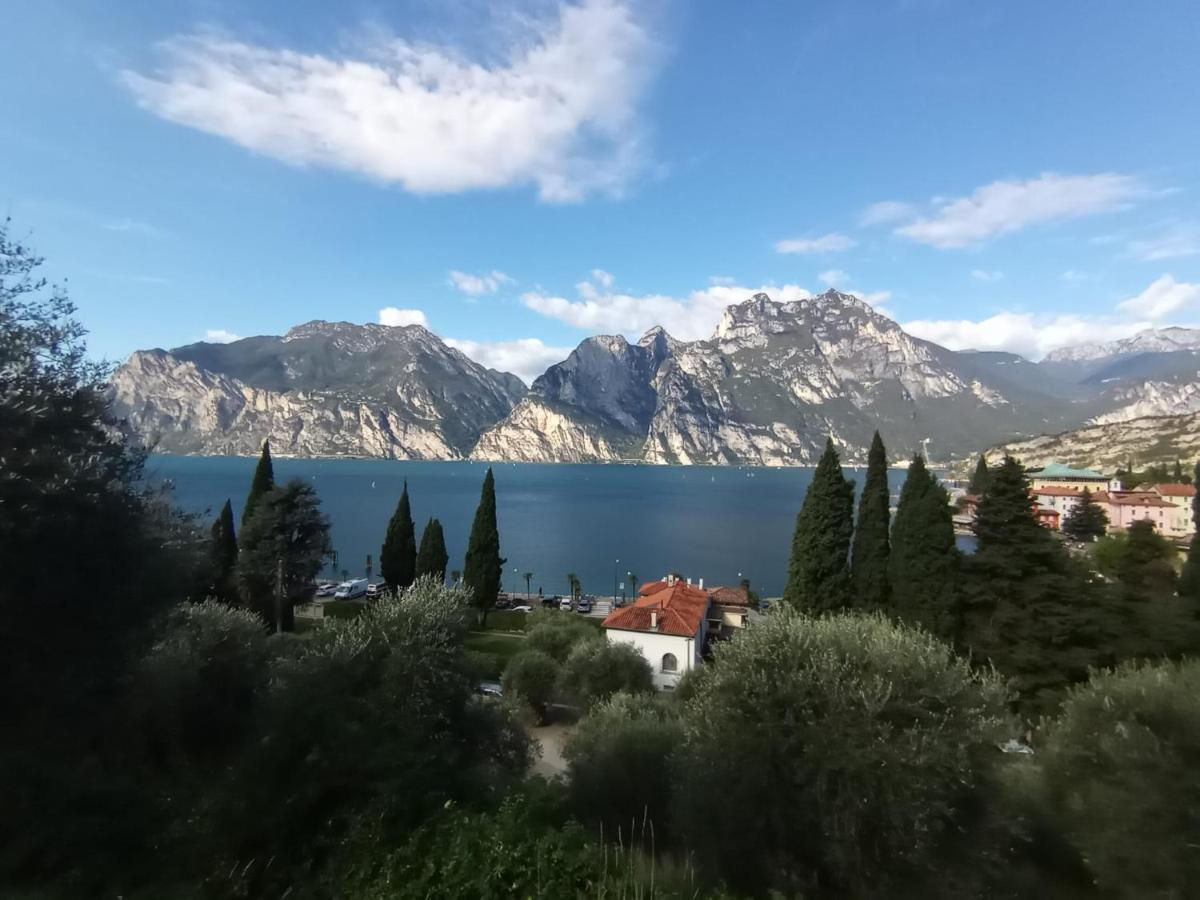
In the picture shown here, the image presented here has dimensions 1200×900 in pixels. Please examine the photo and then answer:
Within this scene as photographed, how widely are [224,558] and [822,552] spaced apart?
31859mm

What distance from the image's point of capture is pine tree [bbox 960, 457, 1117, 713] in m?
22.1

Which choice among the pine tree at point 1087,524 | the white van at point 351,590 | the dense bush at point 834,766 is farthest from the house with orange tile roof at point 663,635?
the pine tree at point 1087,524

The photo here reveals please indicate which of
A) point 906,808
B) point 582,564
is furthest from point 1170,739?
point 582,564

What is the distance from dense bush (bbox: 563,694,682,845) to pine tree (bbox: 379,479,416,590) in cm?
2889

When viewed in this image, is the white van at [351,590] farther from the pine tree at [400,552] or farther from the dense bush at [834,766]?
the dense bush at [834,766]

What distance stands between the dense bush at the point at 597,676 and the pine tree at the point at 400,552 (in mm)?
19167

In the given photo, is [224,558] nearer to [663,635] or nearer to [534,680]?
[534,680]

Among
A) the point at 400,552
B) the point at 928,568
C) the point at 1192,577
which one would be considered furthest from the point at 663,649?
the point at 1192,577

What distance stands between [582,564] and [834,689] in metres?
69.1

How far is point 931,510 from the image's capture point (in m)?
26.4

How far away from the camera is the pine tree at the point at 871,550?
93.0ft

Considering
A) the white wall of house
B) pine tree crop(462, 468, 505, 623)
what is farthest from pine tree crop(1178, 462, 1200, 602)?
pine tree crop(462, 468, 505, 623)

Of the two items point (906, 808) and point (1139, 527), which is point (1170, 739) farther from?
point (1139, 527)

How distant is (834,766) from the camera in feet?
34.3
